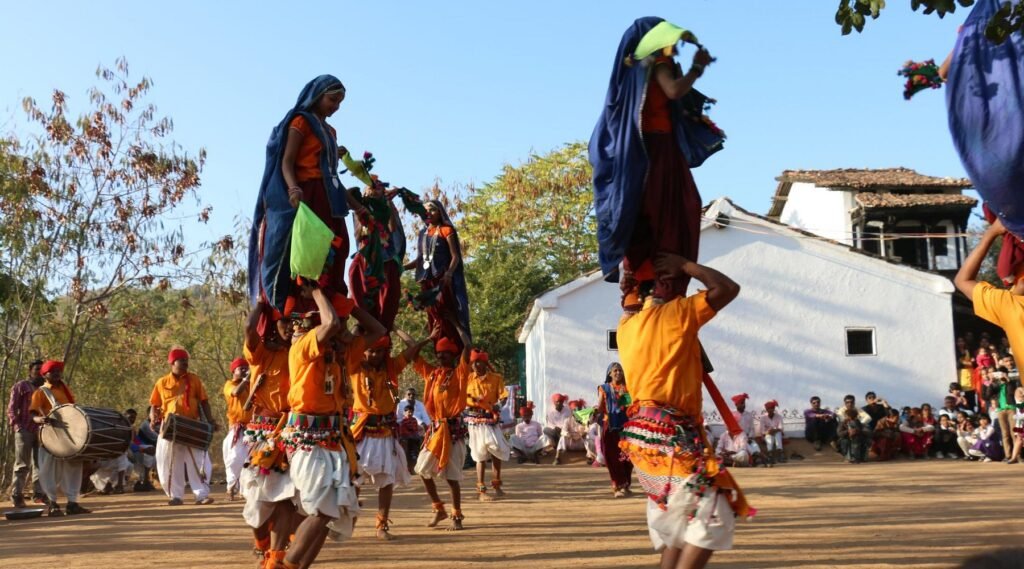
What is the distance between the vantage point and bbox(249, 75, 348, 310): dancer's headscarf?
6762 millimetres

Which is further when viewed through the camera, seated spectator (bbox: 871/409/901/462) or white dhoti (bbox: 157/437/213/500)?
seated spectator (bbox: 871/409/901/462)

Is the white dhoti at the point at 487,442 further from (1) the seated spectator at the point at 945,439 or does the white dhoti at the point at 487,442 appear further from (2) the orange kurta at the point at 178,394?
(1) the seated spectator at the point at 945,439

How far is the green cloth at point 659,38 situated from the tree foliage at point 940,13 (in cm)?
96

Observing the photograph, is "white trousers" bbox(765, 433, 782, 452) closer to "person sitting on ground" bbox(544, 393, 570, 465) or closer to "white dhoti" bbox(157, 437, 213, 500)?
"person sitting on ground" bbox(544, 393, 570, 465)

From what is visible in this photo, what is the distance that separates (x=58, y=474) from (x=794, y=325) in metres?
17.5

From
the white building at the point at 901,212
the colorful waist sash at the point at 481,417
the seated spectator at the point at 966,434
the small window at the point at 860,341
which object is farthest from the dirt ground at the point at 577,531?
the white building at the point at 901,212

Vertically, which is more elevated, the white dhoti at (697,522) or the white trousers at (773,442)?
the white trousers at (773,442)

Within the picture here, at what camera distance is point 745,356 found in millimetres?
25188

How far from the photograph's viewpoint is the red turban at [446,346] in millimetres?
10898

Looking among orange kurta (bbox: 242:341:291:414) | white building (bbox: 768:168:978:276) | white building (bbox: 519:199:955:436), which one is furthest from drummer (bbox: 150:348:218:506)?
white building (bbox: 768:168:978:276)

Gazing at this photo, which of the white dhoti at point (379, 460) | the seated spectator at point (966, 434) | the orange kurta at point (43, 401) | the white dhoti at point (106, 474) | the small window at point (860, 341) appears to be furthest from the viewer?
the small window at point (860, 341)

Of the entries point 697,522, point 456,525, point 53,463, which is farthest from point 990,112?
point 53,463

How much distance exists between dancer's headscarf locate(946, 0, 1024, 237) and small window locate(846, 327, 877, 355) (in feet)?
69.9

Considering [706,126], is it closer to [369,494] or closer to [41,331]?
[369,494]
